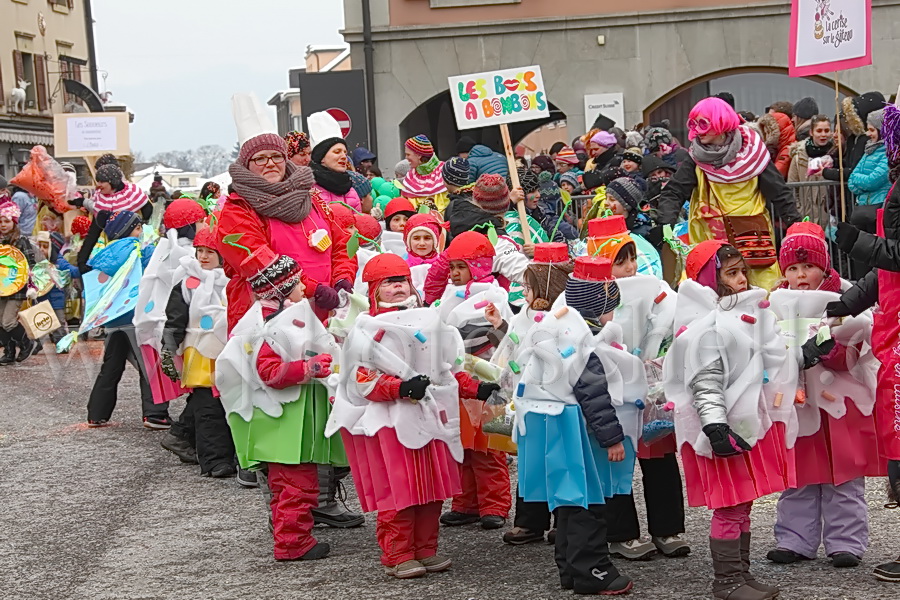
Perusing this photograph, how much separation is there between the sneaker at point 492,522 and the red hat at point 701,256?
75.1 inches

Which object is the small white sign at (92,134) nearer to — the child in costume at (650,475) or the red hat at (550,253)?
the red hat at (550,253)

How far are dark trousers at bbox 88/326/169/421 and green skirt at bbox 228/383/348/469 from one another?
4.08 metres

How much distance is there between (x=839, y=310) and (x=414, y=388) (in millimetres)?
1846

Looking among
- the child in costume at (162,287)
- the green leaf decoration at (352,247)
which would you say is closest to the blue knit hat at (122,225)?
the child in costume at (162,287)

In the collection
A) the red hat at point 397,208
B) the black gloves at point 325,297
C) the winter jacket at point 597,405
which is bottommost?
the winter jacket at point 597,405

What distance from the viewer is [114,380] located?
10820mm

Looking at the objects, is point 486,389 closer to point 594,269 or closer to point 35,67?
point 594,269

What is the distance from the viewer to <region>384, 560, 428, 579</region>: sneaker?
621cm

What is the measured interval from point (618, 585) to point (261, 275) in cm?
227

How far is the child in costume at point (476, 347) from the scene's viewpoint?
23.1ft

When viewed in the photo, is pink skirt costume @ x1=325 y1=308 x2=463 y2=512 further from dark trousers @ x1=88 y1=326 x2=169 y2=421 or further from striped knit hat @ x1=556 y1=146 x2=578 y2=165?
striped knit hat @ x1=556 y1=146 x2=578 y2=165

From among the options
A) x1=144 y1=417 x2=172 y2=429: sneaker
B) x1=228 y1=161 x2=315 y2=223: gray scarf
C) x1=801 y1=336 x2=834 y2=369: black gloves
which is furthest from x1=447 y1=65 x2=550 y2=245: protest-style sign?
x1=801 y1=336 x2=834 y2=369: black gloves

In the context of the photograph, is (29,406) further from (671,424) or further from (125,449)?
(671,424)

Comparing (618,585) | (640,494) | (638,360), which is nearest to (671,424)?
(638,360)
